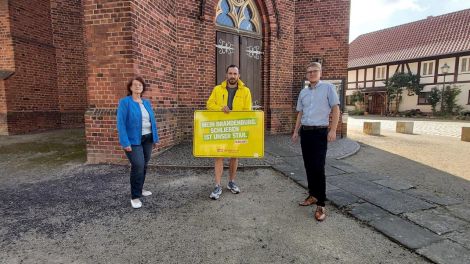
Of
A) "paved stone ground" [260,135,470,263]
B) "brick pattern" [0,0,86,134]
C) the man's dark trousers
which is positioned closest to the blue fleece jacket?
the man's dark trousers

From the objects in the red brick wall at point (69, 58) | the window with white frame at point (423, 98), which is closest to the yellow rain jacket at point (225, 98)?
the red brick wall at point (69, 58)

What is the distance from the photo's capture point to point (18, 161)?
18.5 feet

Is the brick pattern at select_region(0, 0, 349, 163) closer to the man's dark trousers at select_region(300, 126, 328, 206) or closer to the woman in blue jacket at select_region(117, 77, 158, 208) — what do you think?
the woman in blue jacket at select_region(117, 77, 158, 208)

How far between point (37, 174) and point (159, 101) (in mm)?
2674

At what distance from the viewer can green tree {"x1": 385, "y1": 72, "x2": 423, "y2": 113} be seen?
24.8 metres

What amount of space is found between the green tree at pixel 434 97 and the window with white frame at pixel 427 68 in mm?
2636

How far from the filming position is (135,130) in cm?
335

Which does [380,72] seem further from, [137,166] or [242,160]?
[137,166]

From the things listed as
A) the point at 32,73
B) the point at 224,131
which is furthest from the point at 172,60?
the point at 32,73

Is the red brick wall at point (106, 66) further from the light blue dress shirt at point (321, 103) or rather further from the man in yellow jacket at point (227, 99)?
the light blue dress shirt at point (321, 103)

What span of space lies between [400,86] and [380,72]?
4.45 meters

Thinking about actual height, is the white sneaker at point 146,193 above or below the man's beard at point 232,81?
below

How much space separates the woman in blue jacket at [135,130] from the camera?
3258mm

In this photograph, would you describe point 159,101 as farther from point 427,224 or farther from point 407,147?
point 407,147
